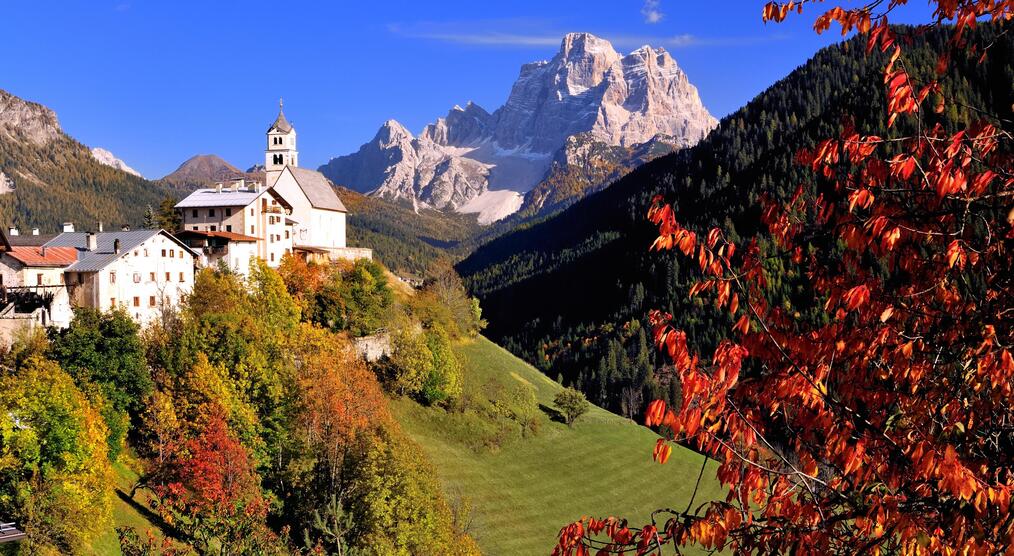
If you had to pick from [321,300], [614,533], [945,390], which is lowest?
[614,533]

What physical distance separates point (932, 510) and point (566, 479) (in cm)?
9412

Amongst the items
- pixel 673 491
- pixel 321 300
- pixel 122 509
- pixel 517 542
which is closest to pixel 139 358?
pixel 122 509

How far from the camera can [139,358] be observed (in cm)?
6234

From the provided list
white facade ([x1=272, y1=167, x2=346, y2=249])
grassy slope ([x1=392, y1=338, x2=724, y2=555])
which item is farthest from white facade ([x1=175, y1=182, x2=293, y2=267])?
grassy slope ([x1=392, y1=338, x2=724, y2=555])

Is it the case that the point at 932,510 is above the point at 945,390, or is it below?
below

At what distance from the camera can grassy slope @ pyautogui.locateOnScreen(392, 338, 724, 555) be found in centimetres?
8612

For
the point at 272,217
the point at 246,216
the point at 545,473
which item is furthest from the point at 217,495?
the point at 545,473

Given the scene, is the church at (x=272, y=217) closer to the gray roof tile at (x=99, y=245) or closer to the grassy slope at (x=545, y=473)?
the gray roof tile at (x=99, y=245)

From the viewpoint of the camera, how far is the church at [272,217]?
3361 inches

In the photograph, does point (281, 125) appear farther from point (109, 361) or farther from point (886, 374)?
point (886, 374)

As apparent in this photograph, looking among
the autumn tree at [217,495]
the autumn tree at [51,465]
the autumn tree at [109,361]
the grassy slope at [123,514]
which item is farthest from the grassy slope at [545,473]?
the autumn tree at [51,465]

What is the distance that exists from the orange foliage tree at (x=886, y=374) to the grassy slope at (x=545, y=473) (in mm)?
73270

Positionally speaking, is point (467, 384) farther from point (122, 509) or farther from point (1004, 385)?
point (1004, 385)

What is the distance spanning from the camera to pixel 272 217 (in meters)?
93.1
